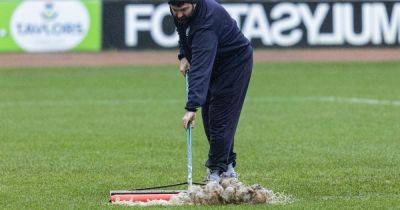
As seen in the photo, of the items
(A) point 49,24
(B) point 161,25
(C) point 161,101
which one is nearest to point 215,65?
(C) point 161,101

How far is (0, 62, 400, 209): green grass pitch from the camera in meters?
11.3

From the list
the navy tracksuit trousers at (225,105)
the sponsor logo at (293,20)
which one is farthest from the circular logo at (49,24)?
the navy tracksuit trousers at (225,105)

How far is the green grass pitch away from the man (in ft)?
2.81

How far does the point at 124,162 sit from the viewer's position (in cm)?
1356

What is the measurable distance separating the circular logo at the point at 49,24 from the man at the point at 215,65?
19.6 meters

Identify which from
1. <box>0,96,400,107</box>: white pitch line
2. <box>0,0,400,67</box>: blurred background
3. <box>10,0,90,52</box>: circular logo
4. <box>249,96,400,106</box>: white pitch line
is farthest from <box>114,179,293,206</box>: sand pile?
<box>10,0,90,52</box>: circular logo

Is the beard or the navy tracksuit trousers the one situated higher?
the beard

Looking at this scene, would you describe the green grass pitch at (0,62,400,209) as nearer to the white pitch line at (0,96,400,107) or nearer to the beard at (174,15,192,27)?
the white pitch line at (0,96,400,107)

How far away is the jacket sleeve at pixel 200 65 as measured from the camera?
997 centimetres

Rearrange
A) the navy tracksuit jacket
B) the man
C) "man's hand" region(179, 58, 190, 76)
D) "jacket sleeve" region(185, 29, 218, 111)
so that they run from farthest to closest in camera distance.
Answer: "man's hand" region(179, 58, 190, 76), the navy tracksuit jacket, the man, "jacket sleeve" region(185, 29, 218, 111)

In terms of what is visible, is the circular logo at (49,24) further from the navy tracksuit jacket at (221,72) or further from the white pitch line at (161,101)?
the navy tracksuit jacket at (221,72)

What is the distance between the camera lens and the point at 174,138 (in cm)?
1630

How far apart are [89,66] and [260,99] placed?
33.2 ft

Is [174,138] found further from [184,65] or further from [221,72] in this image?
[221,72]
